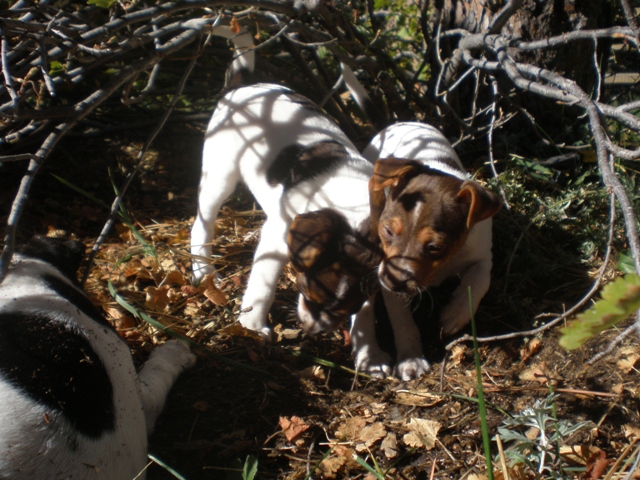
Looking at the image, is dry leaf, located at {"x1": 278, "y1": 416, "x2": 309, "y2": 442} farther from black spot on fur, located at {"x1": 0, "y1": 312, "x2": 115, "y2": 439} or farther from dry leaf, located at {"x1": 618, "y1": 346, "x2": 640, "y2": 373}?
dry leaf, located at {"x1": 618, "y1": 346, "x2": 640, "y2": 373}

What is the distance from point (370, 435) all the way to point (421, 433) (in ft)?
0.85

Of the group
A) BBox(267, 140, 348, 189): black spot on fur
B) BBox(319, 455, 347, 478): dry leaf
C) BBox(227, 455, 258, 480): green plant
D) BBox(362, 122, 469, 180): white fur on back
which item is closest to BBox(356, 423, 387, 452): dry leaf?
BBox(319, 455, 347, 478): dry leaf

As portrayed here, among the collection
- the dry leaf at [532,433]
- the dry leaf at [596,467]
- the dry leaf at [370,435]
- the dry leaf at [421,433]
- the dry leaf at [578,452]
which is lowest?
the dry leaf at [370,435]

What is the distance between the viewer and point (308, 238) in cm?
337

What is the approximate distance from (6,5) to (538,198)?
13.5 feet

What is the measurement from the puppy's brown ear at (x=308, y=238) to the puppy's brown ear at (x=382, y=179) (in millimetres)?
261

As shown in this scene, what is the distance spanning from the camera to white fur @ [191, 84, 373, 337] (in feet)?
12.2

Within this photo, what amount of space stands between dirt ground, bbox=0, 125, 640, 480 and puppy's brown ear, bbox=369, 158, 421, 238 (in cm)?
94

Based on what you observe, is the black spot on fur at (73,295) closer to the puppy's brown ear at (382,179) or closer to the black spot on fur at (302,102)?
the puppy's brown ear at (382,179)

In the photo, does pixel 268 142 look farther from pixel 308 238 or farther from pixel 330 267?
pixel 330 267

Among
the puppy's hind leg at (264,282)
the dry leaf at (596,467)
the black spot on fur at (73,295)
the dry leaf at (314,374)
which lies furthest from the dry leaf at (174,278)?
the dry leaf at (596,467)

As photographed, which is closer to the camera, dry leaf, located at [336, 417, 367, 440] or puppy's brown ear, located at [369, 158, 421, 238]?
dry leaf, located at [336, 417, 367, 440]

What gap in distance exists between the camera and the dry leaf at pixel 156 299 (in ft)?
12.9

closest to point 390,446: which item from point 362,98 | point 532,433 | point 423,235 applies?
A: point 532,433
